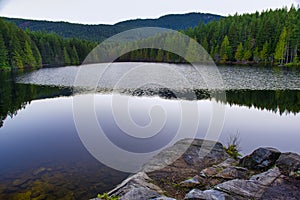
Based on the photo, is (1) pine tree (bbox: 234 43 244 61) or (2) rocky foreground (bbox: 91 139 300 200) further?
(1) pine tree (bbox: 234 43 244 61)

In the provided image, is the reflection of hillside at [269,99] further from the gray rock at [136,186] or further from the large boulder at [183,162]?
the gray rock at [136,186]

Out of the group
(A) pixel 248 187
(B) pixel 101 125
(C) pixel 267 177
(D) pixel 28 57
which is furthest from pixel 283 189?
(D) pixel 28 57

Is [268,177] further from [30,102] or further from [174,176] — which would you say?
[30,102]

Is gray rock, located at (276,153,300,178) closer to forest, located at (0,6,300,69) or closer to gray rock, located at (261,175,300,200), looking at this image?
gray rock, located at (261,175,300,200)

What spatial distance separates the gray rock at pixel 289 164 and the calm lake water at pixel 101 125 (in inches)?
156

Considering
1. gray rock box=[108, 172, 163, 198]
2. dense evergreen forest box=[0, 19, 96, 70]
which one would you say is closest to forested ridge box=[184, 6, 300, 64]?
dense evergreen forest box=[0, 19, 96, 70]

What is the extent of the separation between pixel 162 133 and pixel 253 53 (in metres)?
70.1

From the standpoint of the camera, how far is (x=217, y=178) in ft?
25.4

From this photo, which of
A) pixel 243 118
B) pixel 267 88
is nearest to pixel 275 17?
pixel 267 88

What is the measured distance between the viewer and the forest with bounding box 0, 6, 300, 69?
64625mm

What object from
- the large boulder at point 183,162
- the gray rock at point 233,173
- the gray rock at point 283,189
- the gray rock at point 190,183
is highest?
the gray rock at point 283,189

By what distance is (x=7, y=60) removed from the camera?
64.1m

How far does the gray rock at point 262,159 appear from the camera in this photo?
8.29 metres

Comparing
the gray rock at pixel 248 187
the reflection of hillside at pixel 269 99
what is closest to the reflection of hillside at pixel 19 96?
the gray rock at pixel 248 187
